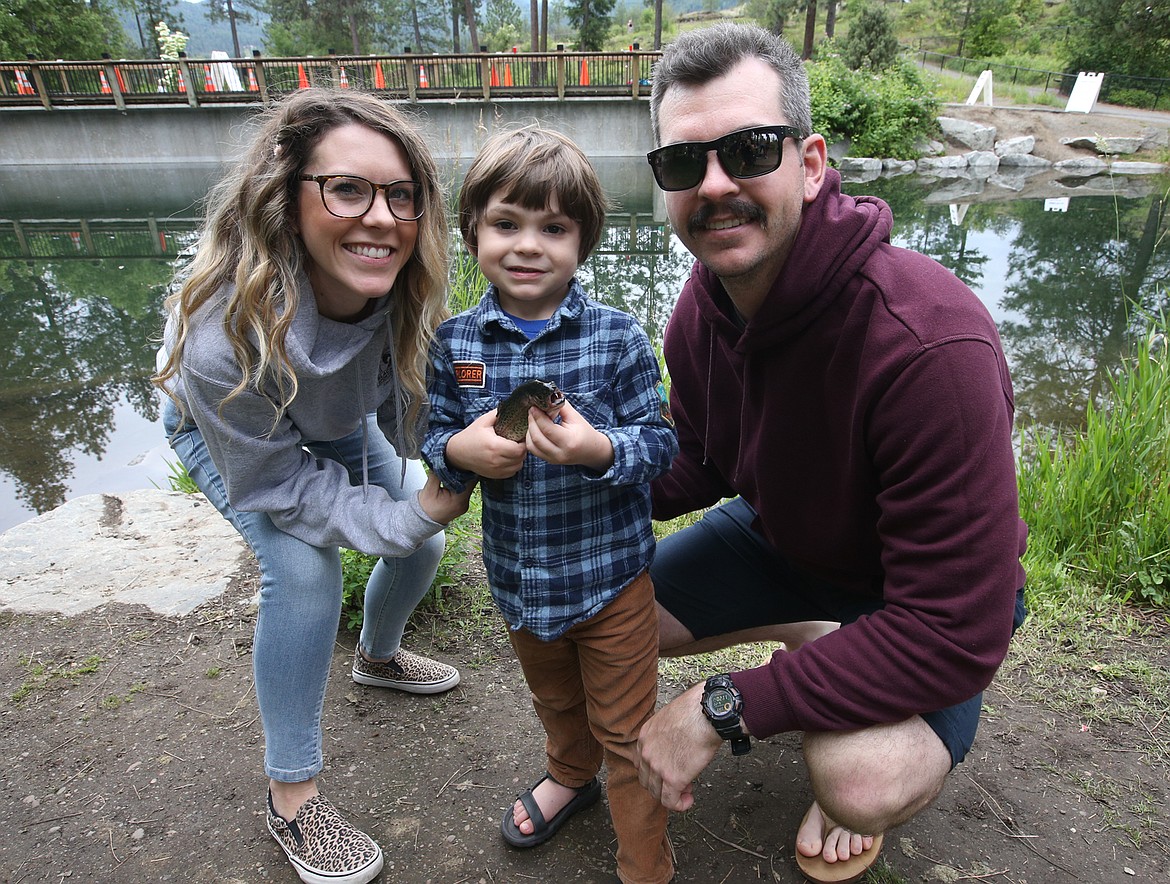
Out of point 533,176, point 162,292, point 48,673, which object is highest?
point 533,176

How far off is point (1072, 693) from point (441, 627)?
1949 millimetres

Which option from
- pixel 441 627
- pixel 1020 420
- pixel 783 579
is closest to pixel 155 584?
pixel 441 627

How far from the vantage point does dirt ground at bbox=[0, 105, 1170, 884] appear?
1700 millimetres

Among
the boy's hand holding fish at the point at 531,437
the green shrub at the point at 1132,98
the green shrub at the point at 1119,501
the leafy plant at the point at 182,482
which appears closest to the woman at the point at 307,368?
the boy's hand holding fish at the point at 531,437

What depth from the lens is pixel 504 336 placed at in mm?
1566

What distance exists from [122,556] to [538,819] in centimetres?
226

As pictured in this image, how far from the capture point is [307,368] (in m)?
1.55

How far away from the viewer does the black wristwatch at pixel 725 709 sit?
139 cm

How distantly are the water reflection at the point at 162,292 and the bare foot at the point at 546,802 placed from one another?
164 centimetres

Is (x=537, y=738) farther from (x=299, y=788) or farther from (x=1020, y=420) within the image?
(x=1020, y=420)

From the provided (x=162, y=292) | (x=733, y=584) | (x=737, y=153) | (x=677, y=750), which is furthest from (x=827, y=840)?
(x=162, y=292)

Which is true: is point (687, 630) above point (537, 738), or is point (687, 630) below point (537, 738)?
above

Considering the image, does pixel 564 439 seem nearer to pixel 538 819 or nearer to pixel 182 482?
pixel 538 819

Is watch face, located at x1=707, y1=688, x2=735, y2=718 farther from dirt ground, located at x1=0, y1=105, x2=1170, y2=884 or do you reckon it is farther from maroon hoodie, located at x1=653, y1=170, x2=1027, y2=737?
dirt ground, located at x1=0, y1=105, x2=1170, y2=884
